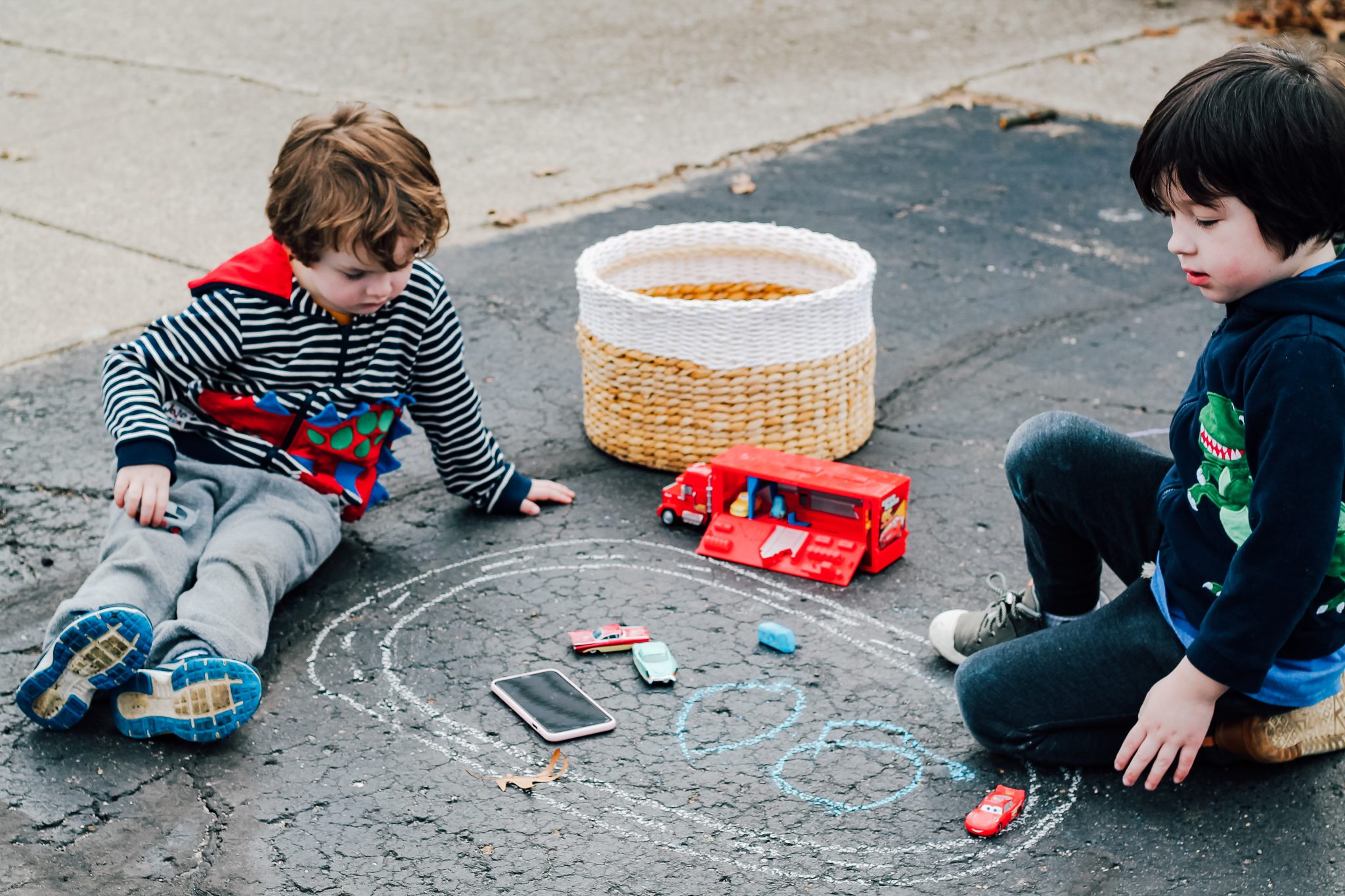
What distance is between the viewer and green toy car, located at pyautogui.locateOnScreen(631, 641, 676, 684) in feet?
7.47

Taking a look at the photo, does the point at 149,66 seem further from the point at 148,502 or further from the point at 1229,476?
the point at 1229,476

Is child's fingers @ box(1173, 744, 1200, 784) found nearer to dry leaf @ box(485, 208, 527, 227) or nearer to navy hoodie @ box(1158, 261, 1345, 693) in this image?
navy hoodie @ box(1158, 261, 1345, 693)

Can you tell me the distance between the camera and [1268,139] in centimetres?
163

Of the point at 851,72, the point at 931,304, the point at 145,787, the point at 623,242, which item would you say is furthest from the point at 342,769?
the point at 851,72

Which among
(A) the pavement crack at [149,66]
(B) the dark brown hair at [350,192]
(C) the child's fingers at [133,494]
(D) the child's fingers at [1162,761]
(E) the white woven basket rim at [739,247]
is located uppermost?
(B) the dark brown hair at [350,192]

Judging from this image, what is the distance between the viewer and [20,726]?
2.14m

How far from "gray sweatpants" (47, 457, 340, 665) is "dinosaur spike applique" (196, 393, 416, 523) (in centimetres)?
5

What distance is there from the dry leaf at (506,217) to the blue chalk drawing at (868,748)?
266 centimetres

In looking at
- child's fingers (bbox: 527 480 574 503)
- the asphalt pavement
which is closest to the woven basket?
the asphalt pavement

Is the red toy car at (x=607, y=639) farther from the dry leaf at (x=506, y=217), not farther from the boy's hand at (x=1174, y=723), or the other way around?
the dry leaf at (x=506, y=217)

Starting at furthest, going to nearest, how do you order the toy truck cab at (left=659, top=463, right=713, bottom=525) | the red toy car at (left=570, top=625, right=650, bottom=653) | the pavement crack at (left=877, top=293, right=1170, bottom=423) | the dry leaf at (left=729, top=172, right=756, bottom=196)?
the dry leaf at (left=729, top=172, right=756, bottom=196), the pavement crack at (left=877, top=293, right=1170, bottom=423), the toy truck cab at (left=659, top=463, right=713, bottom=525), the red toy car at (left=570, top=625, right=650, bottom=653)

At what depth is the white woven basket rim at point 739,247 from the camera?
2820mm

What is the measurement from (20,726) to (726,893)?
114cm

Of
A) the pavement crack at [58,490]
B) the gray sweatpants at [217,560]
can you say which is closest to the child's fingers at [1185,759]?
the gray sweatpants at [217,560]
